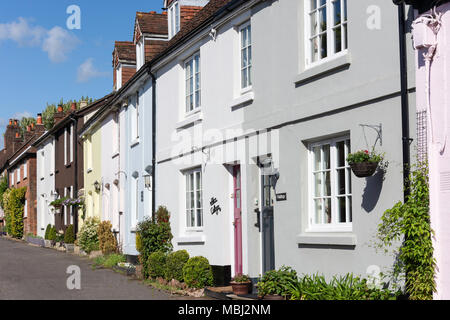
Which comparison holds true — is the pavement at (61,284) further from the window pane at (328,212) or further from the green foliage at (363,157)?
the green foliage at (363,157)

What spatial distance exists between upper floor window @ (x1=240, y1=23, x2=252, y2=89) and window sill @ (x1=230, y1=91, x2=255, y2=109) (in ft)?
1.04

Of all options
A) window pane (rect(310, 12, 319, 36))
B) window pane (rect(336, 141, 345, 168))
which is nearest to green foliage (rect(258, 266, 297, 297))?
window pane (rect(336, 141, 345, 168))

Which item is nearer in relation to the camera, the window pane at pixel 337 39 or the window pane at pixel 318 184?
the window pane at pixel 337 39

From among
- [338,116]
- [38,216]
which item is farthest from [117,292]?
[38,216]

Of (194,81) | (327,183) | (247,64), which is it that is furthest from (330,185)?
(194,81)

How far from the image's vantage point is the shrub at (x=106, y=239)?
2334cm

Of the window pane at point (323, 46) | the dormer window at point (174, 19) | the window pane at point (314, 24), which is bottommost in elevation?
the window pane at point (323, 46)

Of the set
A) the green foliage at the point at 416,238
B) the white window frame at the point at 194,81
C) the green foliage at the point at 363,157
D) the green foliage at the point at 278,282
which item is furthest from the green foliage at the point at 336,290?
the white window frame at the point at 194,81

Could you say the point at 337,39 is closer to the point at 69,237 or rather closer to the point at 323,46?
the point at 323,46

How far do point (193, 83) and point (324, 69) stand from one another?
587cm

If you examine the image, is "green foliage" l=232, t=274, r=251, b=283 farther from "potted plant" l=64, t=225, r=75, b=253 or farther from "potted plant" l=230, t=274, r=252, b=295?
"potted plant" l=64, t=225, r=75, b=253

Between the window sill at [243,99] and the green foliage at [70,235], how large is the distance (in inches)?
708

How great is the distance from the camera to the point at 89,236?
1005 inches

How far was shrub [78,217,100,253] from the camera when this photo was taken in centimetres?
2545
